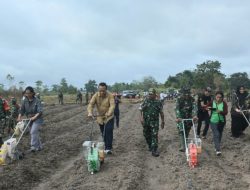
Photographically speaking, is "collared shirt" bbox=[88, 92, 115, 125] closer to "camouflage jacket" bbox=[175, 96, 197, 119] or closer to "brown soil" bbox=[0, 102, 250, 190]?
"brown soil" bbox=[0, 102, 250, 190]

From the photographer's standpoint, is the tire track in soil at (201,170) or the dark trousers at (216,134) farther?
the dark trousers at (216,134)

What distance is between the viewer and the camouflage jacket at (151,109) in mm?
11227

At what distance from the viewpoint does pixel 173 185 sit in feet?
27.3

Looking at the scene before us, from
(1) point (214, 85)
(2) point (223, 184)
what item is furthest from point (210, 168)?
(1) point (214, 85)

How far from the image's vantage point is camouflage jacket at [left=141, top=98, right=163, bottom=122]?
442 inches

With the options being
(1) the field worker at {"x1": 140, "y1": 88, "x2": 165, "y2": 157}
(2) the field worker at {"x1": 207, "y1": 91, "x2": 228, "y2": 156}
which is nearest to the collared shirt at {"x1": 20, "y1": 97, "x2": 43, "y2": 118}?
(1) the field worker at {"x1": 140, "y1": 88, "x2": 165, "y2": 157}

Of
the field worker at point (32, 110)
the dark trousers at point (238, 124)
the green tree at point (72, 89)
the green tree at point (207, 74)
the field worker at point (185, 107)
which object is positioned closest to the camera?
the field worker at point (185, 107)

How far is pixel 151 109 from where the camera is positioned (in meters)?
11.2

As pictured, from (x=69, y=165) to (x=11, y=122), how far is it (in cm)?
818

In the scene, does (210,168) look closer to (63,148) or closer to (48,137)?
(63,148)

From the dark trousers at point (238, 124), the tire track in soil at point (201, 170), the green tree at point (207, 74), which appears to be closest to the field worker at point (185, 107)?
the tire track in soil at point (201, 170)

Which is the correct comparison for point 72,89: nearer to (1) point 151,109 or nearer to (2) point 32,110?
(2) point 32,110

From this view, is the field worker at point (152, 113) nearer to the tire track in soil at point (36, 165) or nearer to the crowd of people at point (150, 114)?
the crowd of people at point (150, 114)

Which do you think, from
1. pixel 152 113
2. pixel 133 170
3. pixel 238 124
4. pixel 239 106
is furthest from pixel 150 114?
pixel 238 124
